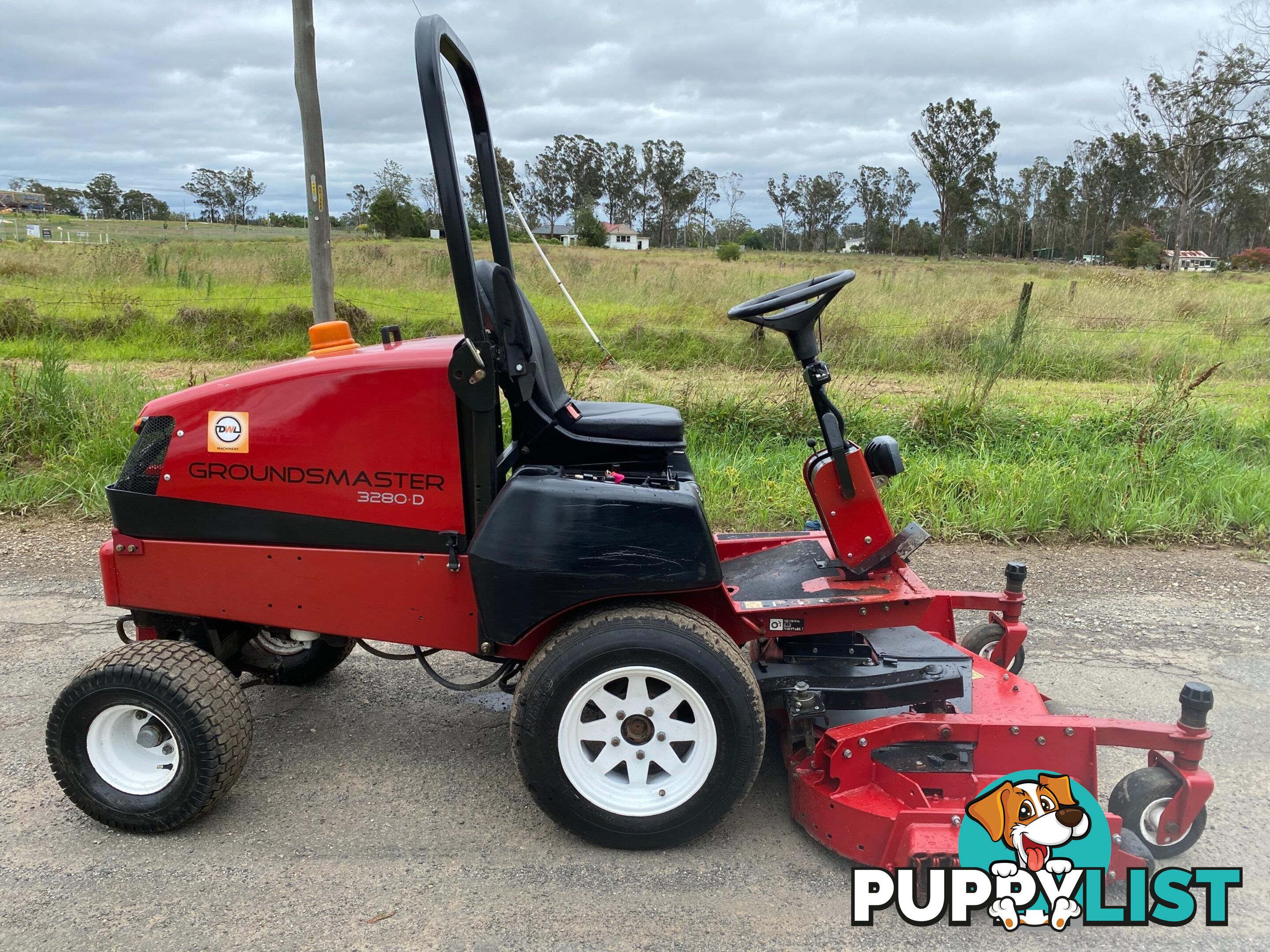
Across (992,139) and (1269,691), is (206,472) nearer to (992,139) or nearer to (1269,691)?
(1269,691)

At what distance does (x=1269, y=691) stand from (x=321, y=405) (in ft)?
13.0

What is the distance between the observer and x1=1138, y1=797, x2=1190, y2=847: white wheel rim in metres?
2.62

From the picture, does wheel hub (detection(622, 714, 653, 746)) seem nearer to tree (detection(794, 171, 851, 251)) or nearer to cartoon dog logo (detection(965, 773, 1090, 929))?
cartoon dog logo (detection(965, 773, 1090, 929))

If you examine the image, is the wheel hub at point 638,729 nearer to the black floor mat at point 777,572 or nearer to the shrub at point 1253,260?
the black floor mat at point 777,572

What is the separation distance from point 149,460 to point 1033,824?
293cm

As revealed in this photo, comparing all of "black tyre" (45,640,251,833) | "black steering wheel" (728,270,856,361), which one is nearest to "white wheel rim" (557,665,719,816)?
"black tyre" (45,640,251,833)

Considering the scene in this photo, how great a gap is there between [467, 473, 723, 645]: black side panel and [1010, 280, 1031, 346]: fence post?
764 centimetres

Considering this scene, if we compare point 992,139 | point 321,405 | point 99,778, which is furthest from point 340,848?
point 992,139

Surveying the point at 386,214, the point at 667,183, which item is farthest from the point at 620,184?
the point at 386,214

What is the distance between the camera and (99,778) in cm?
270

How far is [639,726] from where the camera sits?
2650 mm

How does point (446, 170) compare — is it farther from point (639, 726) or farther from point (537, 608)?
point (639, 726)

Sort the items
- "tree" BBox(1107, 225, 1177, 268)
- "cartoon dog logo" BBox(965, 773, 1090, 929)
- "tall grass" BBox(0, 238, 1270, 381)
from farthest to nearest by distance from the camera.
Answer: "tree" BBox(1107, 225, 1177, 268) → "tall grass" BBox(0, 238, 1270, 381) → "cartoon dog logo" BBox(965, 773, 1090, 929)

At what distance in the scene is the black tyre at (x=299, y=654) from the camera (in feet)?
11.6
